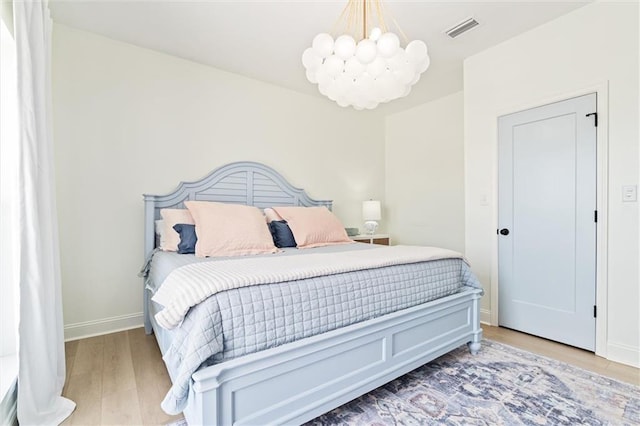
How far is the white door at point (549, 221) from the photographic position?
2.40 metres

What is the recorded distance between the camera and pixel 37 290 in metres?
1.52

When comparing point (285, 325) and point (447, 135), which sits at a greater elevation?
point (447, 135)

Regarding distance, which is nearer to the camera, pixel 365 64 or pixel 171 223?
pixel 365 64

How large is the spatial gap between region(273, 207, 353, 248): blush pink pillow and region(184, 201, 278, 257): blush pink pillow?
0.34 meters

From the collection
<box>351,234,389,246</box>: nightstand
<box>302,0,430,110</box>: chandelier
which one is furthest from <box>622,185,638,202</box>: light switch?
<box>351,234,389,246</box>: nightstand

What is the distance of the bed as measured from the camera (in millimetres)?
1202

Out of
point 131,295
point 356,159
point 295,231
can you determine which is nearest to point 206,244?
point 295,231

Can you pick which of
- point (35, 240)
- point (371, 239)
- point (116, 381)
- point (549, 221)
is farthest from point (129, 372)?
point (549, 221)

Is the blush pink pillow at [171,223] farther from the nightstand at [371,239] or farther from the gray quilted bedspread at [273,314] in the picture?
the nightstand at [371,239]

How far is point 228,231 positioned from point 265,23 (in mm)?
1715

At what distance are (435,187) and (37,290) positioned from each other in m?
4.10

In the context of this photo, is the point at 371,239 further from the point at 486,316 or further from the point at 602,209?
the point at 602,209

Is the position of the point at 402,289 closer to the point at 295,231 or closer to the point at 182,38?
the point at 295,231

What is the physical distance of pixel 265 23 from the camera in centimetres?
254
